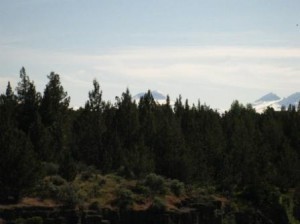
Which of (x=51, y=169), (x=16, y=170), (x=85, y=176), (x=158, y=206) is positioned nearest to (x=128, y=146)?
(x=85, y=176)

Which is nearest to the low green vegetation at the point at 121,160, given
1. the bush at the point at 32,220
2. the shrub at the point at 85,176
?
the shrub at the point at 85,176

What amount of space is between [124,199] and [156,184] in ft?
16.0

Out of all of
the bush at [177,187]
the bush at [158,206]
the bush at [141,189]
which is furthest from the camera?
the bush at [177,187]

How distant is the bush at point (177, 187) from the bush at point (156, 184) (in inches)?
65.5

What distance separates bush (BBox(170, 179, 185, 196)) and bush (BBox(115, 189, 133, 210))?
248 inches

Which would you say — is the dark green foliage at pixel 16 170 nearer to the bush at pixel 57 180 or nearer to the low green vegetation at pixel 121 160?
the low green vegetation at pixel 121 160

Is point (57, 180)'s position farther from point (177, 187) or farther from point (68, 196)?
point (177, 187)

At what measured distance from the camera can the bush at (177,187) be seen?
42.8m

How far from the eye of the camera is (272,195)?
4697 cm

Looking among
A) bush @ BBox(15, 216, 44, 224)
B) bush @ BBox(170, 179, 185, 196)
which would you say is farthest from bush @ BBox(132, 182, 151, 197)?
bush @ BBox(15, 216, 44, 224)

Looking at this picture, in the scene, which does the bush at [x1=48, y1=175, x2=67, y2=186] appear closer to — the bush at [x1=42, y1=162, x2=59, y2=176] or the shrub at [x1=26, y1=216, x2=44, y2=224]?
the bush at [x1=42, y1=162, x2=59, y2=176]

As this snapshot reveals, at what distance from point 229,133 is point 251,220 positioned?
23.2 meters

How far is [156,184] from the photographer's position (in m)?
40.9

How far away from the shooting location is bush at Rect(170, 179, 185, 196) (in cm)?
4280
